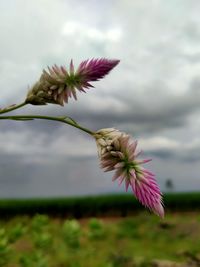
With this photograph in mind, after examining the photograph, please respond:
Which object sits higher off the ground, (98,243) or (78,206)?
(78,206)

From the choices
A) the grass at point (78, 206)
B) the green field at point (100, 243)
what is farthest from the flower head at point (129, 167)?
the grass at point (78, 206)

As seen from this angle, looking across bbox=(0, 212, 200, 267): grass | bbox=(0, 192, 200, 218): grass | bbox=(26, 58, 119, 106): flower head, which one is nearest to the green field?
bbox=(0, 212, 200, 267): grass

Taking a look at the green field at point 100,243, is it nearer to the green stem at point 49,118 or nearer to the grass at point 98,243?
the grass at point 98,243

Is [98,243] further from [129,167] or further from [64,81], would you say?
[129,167]

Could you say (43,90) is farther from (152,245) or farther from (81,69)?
(152,245)

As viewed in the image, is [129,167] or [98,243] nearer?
[129,167]

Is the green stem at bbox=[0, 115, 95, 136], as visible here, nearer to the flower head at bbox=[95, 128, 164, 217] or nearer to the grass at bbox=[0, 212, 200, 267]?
the flower head at bbox=[95, 128, 164, 217]

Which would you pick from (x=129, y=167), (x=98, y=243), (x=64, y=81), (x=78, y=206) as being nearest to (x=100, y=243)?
(x=98, y=243)
